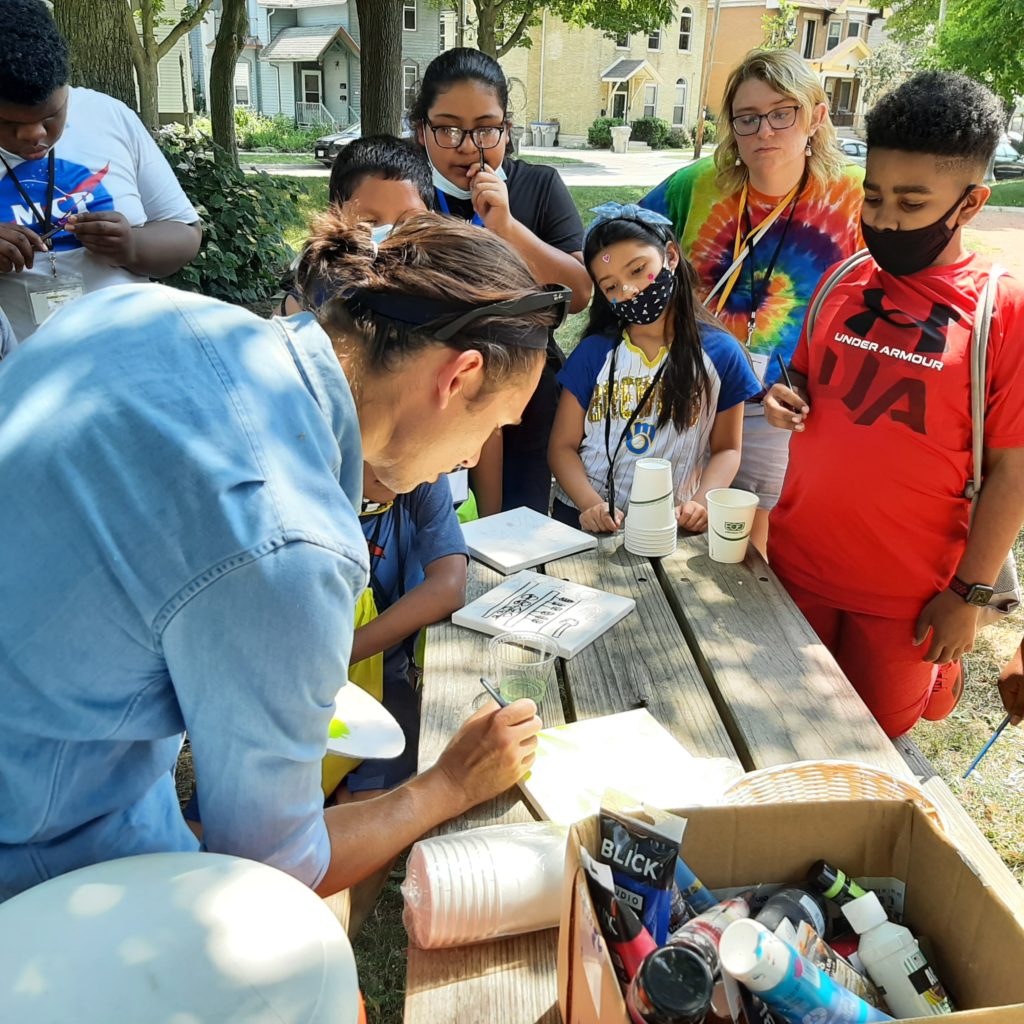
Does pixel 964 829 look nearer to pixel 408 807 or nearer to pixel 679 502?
pixel 408 807

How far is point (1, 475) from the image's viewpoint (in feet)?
3.12

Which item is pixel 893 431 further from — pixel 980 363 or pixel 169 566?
pixel 169 566

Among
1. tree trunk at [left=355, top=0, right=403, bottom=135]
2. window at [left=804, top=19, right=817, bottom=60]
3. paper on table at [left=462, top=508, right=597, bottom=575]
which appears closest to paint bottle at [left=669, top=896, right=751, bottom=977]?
paper on table at [left=462, top=508, right=597, bottom=575]

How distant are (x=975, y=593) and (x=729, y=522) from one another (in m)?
0.58

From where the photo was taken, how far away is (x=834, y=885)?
1.03 metres

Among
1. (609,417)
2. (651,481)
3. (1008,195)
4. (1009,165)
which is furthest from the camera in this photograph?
(1009,165)

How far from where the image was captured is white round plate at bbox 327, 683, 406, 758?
145 cm

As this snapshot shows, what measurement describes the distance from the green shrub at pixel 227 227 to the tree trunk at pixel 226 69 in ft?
10.2

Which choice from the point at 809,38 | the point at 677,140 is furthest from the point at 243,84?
the point at 809,38

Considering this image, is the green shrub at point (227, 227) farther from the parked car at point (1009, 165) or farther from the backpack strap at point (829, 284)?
the parked car at point (1009, 165)

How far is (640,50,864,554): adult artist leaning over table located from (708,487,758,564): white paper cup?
0.73 m

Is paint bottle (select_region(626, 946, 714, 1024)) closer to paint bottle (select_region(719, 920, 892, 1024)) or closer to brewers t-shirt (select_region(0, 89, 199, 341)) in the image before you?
paint bottle (select_region(719, 920, 892, 1024))

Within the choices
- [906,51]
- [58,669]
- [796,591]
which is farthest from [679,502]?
[906,51]

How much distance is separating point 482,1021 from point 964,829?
974 millimetres
